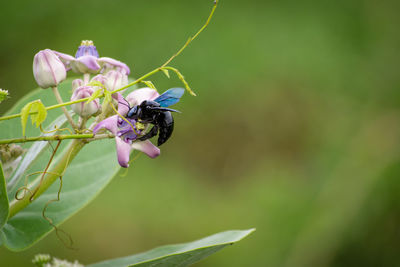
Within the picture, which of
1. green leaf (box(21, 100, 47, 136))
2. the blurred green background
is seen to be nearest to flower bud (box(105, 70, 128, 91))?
green leaf (box(21, 100, 47, 136))

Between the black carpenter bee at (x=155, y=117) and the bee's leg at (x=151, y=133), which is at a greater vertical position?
the black carpenter bee at (x=155, y=117)

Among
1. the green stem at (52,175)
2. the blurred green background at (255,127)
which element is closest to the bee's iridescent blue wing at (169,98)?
the green stem at (52,175)

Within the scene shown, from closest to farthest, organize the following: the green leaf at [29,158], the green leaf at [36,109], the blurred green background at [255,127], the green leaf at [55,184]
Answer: the green leaf at [36,109] < the green leaf at [29,158] < the green leaf at [55,184] < the blurred green background at [255,127]

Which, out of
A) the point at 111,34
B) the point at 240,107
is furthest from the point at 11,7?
the point at 240,107

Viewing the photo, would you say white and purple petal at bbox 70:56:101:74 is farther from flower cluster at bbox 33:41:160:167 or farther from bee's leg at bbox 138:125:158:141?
bee's leg at bbox 138:125:158:141

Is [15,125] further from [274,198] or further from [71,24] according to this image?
[71,24]

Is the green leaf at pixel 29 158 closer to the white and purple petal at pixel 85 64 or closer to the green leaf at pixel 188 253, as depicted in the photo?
the white and purple petal at pixel 85 64
